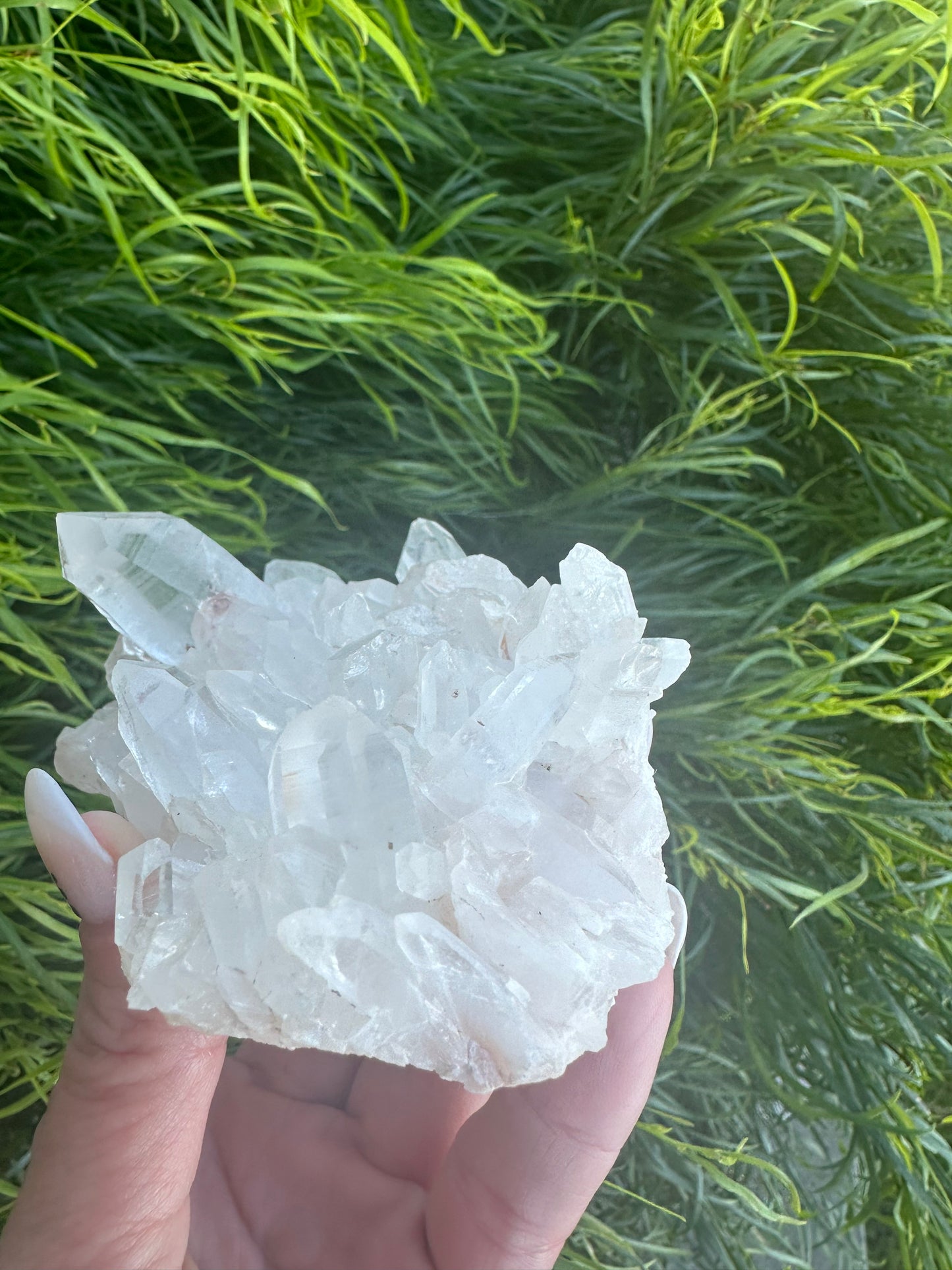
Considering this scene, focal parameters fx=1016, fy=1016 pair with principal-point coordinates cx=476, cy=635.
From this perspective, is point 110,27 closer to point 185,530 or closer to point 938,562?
point 185,530

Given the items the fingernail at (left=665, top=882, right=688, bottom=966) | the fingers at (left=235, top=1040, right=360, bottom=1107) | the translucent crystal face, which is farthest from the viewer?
the fingers at (left=235, top=1040, right=360, bottom=1107)

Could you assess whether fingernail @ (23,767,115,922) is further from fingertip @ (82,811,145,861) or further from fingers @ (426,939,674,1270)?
fingers @ (426,939,674,1270)

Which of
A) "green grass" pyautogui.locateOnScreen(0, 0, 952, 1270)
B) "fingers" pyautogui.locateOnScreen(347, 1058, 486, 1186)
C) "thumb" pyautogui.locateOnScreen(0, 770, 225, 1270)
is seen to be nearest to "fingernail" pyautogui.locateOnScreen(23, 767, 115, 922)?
"thumb" pyautogui.locateOnScreen(0, 770, 225, 1270)

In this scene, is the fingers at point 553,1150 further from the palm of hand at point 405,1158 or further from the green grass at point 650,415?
the green grass at point 650,415

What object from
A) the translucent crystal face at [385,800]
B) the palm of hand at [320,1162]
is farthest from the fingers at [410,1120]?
the translucent crystal face at [385,800]

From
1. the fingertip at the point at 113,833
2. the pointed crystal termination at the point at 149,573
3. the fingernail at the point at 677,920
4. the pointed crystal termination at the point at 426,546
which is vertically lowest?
the fingernail at the point at 677,920

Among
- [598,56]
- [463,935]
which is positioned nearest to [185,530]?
[463,935]
